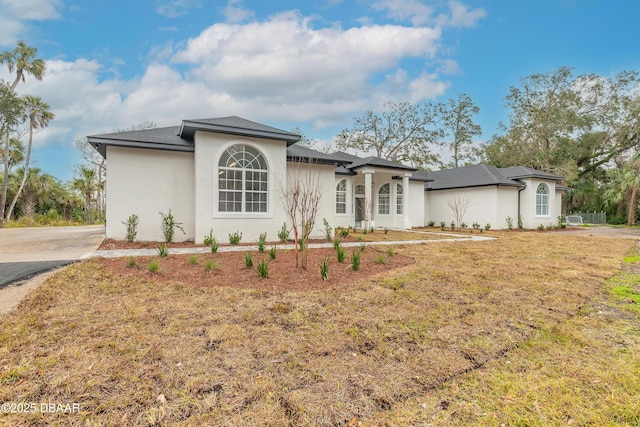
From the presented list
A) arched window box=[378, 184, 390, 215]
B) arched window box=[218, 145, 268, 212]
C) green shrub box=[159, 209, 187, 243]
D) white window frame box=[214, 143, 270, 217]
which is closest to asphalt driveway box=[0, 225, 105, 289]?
green shrub box=[159, 209, 187, 243]

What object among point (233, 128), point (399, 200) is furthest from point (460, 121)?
point (233, 128)

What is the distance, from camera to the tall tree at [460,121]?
33.5 metres

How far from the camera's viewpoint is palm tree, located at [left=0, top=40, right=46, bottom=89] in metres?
22.2

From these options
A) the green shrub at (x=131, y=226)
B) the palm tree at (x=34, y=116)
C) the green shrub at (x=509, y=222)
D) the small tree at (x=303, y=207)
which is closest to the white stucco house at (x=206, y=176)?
the green shrub at (x=131, y=226)

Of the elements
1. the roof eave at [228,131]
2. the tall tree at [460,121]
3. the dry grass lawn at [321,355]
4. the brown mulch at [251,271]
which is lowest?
the dry grass lawn at [321,355]

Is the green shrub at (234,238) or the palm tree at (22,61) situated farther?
the palm tree at (22,61)

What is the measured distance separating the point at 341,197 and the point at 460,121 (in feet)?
76.3

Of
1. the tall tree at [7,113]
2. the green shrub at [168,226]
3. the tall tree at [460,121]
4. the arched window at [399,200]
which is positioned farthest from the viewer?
the tall tree at [460,121]

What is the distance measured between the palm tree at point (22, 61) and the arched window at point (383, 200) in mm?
27987

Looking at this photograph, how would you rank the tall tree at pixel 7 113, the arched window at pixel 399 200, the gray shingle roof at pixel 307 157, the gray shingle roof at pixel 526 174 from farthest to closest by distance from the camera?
the gray shingle roof at pixel 526 174 → the arched window at pixel 399 200 → the tall tree at pixel 7 113 → the gray shingle roof at pixel 307 157

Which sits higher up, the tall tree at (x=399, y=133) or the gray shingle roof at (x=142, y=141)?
the tall tree at (x=399, y=133)

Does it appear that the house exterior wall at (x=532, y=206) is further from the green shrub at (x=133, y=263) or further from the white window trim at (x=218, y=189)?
the green shrub at (x=133, y=263)

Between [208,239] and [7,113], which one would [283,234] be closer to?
[208,239]

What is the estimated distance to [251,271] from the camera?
20.2 feet
